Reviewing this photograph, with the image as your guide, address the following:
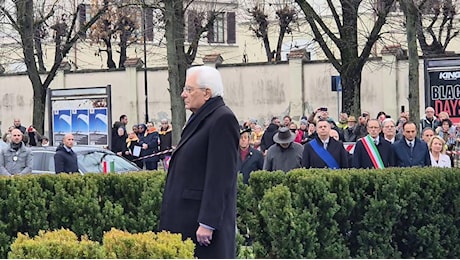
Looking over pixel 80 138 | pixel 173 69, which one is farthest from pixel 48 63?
pixel 173 69

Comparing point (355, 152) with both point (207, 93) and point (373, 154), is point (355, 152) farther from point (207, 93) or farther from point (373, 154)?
point (207, 93)

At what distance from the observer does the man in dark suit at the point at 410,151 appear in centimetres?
1388

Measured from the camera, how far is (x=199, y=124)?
6.88 metres

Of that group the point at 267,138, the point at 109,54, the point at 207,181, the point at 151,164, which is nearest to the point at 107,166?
the point at 267,138

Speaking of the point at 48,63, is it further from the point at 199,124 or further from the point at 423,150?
the point at 199,124

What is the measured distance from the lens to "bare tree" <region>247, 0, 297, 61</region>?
4484 centimetres

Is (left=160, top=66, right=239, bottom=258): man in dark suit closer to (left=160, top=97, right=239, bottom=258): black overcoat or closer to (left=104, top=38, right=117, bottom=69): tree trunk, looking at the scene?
(left=160, top=97, right=239, bottom=258): black overcoat

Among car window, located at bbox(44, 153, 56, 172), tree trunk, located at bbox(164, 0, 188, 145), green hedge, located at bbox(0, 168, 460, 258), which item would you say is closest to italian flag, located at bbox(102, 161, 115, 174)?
car window, located at bbox(44, 153, 56, 172)

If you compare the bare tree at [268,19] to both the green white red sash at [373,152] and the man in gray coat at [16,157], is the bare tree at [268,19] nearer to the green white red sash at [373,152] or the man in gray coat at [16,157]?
the man in gray coat at [16,157]

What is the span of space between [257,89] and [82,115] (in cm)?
1097

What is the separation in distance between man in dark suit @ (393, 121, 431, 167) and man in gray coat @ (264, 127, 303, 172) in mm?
1335

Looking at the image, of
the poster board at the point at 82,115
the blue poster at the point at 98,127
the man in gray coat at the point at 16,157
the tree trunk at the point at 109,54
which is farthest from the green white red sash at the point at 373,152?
the tree trunk at the point at 109,54

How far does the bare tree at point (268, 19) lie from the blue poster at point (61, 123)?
16657 mm

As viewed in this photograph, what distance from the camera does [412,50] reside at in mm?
20922
